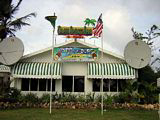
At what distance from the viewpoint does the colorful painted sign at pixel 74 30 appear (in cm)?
2191

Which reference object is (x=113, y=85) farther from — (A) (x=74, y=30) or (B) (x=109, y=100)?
(A) (x=74, y=30)

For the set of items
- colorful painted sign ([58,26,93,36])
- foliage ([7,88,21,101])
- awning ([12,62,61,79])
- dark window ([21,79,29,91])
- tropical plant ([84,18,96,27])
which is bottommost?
foliage ([7,88,21,101])

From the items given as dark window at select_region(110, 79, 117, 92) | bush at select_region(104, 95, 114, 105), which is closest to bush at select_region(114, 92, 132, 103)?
bush at select_region(104, 95, 114, 105)

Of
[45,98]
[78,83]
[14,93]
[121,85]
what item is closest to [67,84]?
[78,83]

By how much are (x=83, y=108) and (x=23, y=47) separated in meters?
7.44

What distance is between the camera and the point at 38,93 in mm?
21859

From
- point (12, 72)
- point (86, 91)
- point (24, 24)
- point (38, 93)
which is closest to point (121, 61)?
point (86, 91)

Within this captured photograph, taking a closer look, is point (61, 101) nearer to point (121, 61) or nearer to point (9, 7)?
point (121, 61)

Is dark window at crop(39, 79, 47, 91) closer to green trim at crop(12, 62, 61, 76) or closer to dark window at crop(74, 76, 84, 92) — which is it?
green trim at crop(12, 62, 61, 76)

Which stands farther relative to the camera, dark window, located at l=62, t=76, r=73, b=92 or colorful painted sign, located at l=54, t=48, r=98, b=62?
dark window, located at l=62, t=76, r=73, b=92

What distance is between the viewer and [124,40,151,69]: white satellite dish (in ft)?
68.9

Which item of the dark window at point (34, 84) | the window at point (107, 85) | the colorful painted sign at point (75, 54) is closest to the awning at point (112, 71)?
the colorful painted sign at point (75, 54)

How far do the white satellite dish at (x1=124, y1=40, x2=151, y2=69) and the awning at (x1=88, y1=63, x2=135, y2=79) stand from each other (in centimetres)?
63

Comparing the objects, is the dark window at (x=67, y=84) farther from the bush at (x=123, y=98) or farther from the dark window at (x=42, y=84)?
the bush at (x=123, y=98)
